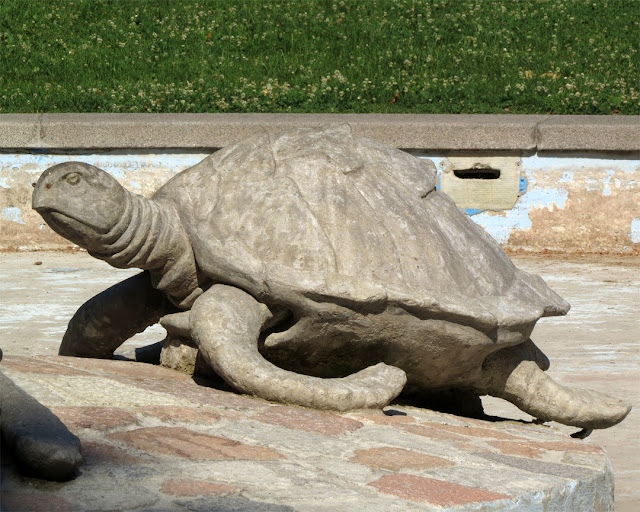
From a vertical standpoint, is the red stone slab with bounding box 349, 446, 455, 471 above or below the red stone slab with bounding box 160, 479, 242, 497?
below

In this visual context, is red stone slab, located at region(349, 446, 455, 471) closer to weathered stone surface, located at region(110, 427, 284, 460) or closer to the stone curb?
weathered stone surface, located at region(110, 427, 284, 460)

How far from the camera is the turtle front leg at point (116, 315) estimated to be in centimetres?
371

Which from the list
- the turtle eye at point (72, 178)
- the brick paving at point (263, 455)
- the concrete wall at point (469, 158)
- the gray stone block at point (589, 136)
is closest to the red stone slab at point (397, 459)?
the brick paving at point (263, 455)

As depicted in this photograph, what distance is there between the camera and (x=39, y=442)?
6.95 ft

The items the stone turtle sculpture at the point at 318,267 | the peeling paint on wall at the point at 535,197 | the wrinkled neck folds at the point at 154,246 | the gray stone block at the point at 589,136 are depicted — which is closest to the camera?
the stone turtle sculpture at the point at 318,267

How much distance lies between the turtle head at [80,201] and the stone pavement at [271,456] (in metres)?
0.44

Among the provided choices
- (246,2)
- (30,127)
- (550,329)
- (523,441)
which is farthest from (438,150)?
(523,441)

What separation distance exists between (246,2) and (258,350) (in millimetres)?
7725

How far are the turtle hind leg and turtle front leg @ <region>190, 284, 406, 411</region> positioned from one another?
595 mm

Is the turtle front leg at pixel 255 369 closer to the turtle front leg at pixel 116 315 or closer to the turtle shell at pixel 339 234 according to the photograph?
the turtle shell at pixel 339 234

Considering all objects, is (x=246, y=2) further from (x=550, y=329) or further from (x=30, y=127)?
(x=550, y=329)

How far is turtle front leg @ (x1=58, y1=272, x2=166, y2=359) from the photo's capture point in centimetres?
371

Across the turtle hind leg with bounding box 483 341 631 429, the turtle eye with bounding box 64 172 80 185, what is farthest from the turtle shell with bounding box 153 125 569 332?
the turtle eye with bounding box 64 172 80 185

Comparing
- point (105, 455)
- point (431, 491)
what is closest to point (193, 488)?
point (105, 455)
